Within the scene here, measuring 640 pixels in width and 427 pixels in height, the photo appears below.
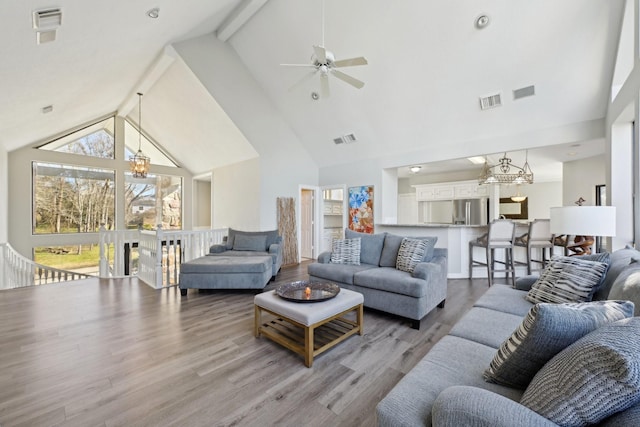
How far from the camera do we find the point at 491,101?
13.7 ft

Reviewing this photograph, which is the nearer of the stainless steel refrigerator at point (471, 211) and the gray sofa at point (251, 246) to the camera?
the gray sofa at point (251, 246)

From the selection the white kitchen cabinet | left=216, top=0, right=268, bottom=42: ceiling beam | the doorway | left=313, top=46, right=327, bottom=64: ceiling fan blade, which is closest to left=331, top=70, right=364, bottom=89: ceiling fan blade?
left=313, top=46, right=327, bottom=64: ceiling fan blade

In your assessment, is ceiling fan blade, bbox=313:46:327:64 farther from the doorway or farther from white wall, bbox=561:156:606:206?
white wall, bbox=561:156:606:206

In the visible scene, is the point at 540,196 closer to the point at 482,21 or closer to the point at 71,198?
the point at 482,21

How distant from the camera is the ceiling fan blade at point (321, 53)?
3.01 metres

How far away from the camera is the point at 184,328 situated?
2.90 m

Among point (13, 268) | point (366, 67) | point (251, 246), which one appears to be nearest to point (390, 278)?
point (251, 246)

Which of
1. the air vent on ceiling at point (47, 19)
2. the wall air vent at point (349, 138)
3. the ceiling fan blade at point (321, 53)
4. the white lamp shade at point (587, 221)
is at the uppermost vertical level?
the ceiling fan blade at point (321, 53)

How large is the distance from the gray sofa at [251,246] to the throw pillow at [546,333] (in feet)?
13.1

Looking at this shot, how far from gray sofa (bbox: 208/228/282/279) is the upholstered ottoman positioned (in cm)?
72

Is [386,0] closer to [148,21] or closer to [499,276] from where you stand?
[148,21]

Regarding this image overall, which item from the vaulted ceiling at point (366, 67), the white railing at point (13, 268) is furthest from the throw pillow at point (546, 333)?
the white railing at point (13, 268)

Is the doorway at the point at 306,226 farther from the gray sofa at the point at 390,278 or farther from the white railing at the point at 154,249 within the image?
the gray sofa at the point at 390,278

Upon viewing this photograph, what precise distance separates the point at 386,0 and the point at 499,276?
4.93 m
